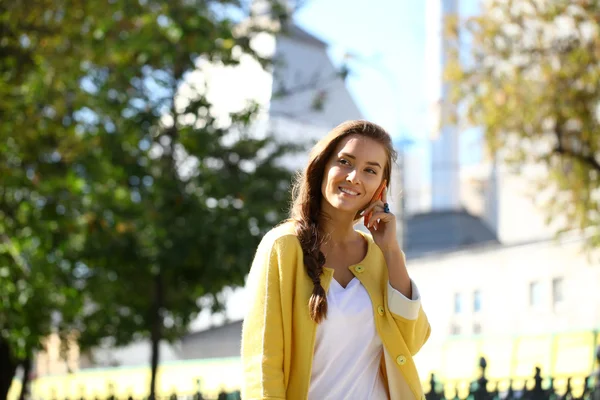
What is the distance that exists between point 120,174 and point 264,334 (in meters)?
10.9

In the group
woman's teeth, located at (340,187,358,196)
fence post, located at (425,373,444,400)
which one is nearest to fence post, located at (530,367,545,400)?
fence post, located at (425,373,444,400)

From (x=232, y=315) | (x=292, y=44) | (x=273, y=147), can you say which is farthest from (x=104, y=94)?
(x=292, y=44)

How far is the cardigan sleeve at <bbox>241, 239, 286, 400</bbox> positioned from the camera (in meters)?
2.93

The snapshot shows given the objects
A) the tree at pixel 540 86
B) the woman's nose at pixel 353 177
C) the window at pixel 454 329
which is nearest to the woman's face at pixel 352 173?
the woman's nose at pixel 353 177

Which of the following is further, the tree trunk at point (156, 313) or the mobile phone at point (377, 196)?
the tree trunk at point (156, 313)

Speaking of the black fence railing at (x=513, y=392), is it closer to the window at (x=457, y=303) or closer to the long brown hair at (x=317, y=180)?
the long brown hair at (x=317, y=180)

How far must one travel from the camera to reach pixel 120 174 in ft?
44.4

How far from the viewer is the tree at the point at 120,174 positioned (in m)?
11.7

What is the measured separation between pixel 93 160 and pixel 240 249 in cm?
399

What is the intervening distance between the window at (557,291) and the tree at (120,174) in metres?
14.0

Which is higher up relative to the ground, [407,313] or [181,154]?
[181,154]

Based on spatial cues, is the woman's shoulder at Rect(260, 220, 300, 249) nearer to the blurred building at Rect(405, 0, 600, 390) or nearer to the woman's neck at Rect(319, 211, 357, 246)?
the woman's neck at Rect(319, 211, 357, 246)

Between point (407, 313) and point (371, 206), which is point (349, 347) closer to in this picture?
point (407, 313)

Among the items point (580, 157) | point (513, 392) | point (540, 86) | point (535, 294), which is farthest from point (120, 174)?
point (535, 294)
